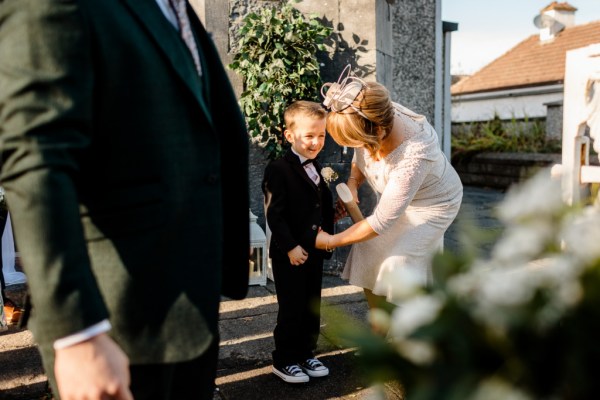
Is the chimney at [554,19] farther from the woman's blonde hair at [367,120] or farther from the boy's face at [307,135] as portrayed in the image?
the woman's blonde hair at [367,120]

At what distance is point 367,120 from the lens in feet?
9.51

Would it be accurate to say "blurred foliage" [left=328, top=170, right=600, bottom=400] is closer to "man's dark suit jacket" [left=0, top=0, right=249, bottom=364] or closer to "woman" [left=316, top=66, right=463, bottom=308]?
"man's dark suit jacket" [left=0, top=0, right=249, bottom=364]

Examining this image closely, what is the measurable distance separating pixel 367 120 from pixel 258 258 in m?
2.40

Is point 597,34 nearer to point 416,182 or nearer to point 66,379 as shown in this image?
point 416,182

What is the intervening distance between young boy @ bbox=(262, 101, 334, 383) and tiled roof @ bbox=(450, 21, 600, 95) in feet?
61.8

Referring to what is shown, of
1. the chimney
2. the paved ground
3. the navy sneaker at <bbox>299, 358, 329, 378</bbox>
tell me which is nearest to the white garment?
the paved ground

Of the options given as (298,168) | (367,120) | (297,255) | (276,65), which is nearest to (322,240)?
(297,255)

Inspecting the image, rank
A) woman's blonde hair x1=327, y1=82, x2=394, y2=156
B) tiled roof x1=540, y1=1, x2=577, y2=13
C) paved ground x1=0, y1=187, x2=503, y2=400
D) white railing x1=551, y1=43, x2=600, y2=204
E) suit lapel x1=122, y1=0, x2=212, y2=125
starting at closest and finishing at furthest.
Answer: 1. suit lapel x1=122, y1=0, x2=212, y2=125
2. woman's blonde hair x1=327, y1=82, x2=394, y2=156
3. paved ground x1=0, y1=187, x2=503, y2=400
4. white railing x1=551, y1=43, x2=600, y2=204
5. tiled roof x1=540, y1=1, x2=577, y2=13

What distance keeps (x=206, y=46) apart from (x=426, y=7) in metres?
6.72

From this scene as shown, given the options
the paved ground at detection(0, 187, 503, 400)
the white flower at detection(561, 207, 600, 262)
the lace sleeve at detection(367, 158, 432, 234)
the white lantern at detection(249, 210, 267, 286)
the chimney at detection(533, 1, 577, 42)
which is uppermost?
the chimney at detection(533, 1, 577, 42)

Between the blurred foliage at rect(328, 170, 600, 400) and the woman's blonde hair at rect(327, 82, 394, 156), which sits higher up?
the woman's blonde hair at rect(327, 82, 394, 156)

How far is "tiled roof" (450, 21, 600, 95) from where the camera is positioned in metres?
21.1

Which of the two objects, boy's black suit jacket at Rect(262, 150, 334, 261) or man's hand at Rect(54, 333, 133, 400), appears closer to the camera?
man's hand at Rect(54, 333, 133, 400)

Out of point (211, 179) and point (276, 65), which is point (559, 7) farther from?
point (211, 179)
